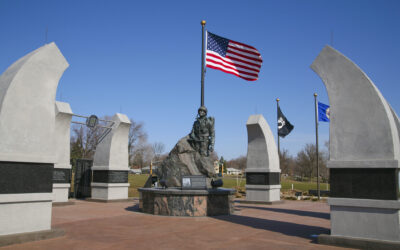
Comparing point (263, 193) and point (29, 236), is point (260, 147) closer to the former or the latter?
point (263, 193)

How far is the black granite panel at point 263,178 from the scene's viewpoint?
18.1 m

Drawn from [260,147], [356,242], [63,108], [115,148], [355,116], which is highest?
[63,108]

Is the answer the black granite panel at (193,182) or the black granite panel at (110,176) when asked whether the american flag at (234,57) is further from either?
the black granite panel at (110,176)

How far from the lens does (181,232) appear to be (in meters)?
8.96

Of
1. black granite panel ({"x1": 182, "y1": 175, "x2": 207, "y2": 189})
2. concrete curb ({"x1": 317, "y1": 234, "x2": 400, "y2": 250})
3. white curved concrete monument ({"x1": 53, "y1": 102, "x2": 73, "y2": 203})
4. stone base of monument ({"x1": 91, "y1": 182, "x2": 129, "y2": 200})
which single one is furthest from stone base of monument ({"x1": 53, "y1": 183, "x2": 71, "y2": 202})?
concrete curb ({"x1": 317, "y1": 234, "x2": 400, "y2": 250})

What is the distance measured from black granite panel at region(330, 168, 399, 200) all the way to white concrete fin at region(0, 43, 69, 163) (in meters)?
6.69

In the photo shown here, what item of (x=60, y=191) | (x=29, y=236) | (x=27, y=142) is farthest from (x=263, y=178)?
(x=27, y=142)

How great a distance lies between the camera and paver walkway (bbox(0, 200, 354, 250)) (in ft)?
Result: 24.6

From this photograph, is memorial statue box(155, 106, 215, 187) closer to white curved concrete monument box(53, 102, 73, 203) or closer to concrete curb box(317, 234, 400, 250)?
white curved concrete monument box(53, 102, 73, 203)

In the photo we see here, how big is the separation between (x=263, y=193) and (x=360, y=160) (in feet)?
35.2

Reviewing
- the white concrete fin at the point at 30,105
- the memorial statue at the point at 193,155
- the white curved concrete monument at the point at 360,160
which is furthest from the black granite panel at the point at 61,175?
the white curved concrete monument at the point at 360,160

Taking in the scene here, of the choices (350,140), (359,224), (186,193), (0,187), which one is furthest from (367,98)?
(0,187)

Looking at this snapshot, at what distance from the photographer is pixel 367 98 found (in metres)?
7.83

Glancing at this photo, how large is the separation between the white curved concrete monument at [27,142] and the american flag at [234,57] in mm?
8517
